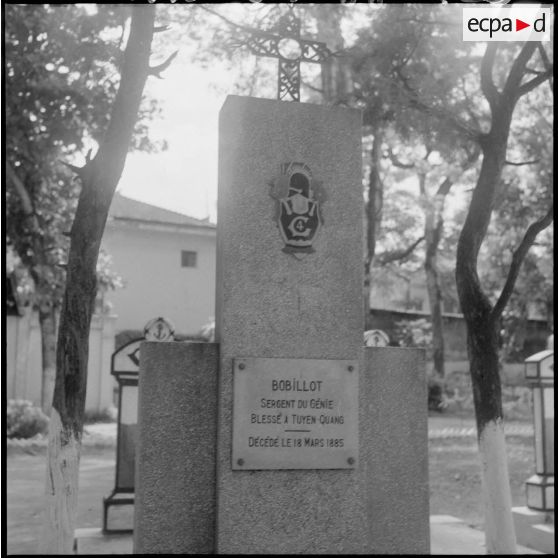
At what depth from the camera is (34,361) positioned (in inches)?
807

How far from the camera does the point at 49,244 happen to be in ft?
54.2

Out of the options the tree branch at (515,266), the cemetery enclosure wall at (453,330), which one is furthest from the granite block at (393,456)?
the cemetery enclosure wall at (453,330)

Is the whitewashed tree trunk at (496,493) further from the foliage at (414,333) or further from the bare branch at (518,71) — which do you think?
the foliage at (414,333)

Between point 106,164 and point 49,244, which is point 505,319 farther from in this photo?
point 106,164

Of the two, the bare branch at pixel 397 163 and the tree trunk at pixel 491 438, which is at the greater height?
the bare branch at pixel 397 163

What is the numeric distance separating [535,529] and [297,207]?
497 cm

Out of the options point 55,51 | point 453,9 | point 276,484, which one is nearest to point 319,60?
point 276,484

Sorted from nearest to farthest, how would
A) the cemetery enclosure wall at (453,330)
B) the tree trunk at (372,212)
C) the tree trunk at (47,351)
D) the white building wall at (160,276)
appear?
the tree trunk at (47,351), the tree trunk at (372,212), the white building wall at (160,276), the cemetery enclosure wall at (453,330)

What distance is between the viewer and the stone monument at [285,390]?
157 inches

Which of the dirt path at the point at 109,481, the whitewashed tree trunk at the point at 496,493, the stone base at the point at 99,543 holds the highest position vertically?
the whitewashed tree trunk at the point at 496,493

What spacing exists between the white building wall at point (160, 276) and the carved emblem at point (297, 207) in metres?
23.6

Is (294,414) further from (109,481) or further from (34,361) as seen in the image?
(34,361)

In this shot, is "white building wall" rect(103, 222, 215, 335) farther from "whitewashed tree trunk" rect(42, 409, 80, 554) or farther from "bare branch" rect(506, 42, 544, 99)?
"whitewashed tree trunk" rect(42, 409, 80, 554)

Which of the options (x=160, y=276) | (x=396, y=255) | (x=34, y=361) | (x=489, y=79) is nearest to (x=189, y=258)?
(x=160, y=276)
